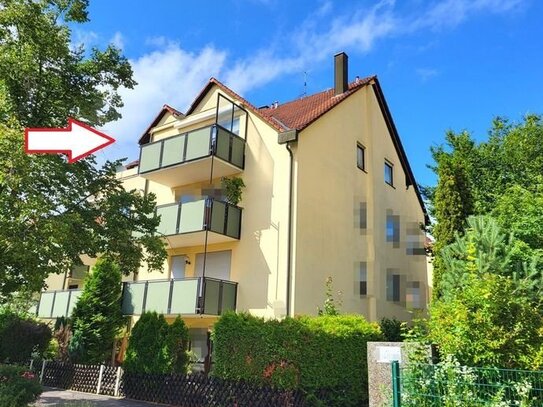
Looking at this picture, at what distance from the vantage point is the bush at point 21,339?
18.1 m

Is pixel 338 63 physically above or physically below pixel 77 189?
above

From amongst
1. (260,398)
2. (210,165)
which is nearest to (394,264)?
(210,165)

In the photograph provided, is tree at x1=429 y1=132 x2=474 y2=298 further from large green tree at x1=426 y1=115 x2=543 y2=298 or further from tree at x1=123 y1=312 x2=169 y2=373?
tree at x1=123 y1=312 x2=169 y2=373

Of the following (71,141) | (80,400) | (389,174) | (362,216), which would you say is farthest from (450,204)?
(71,141)

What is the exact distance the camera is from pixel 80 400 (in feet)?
43.1

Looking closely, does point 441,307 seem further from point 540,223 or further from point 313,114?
point 313,114

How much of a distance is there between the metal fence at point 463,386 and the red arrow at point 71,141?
562 cm

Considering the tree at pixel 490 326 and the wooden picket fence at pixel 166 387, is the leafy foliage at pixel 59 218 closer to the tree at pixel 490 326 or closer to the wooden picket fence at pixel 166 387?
the wooden picket fence at pixel 166 387

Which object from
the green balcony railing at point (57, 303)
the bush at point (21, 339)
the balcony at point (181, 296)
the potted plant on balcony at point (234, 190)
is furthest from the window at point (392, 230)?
the bush at point (21, 339)

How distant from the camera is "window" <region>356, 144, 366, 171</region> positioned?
21439 millimetres

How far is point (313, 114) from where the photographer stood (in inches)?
748

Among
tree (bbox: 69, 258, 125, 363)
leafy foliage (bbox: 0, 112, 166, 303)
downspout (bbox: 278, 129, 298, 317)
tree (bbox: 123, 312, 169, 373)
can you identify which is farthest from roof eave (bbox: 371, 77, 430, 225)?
tree (bbox: 123, 312, 169, 373)

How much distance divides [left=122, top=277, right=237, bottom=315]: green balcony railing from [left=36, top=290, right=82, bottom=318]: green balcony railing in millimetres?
3630

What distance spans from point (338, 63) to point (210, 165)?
797 cm
